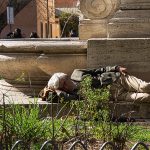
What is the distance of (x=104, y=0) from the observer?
38.5 ft

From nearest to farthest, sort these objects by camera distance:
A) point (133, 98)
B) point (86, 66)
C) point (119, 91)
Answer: point (119, 91) → point (133, 98) → point (86, 66)

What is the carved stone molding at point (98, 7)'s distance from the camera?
11.7 meters

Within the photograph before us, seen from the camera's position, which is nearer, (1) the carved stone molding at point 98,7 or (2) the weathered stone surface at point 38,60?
(2) the weathered stone surface at point 38,60

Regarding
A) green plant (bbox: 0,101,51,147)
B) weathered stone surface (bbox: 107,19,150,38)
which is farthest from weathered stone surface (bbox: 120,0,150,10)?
green plant (bbox: 0,101,51,147)

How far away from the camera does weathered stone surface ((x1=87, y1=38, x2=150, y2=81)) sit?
36.3 ft

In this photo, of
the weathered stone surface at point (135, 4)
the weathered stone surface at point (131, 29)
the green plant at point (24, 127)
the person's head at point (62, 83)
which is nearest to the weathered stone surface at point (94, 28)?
the weathered stone surface at point (131, 29)

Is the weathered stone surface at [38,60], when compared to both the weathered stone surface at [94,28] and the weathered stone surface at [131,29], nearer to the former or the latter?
the weathered stone surface at [131,29]

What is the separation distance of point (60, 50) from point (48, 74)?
45 cm

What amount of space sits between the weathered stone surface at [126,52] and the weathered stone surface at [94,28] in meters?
0.94

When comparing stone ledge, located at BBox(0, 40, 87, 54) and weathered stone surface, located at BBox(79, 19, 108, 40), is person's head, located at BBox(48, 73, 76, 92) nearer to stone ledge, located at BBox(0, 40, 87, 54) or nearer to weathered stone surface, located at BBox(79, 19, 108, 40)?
stone ledge, located at BBox(0, 40, 87, 54)

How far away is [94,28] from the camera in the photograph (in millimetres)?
12070

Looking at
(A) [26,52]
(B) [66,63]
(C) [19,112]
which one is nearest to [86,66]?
(B) [66,63]

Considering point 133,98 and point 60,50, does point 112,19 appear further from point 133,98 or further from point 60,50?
point 133,98

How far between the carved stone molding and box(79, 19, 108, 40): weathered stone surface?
0.61ft
